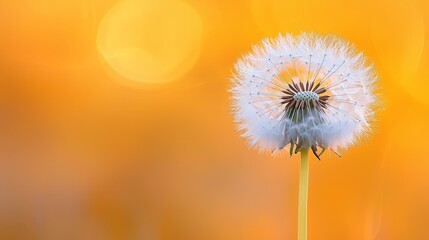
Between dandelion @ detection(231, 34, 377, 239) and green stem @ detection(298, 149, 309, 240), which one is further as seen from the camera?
dandelion @ detection(231, 34, 377, 239)

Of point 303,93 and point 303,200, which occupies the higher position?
point 303,93

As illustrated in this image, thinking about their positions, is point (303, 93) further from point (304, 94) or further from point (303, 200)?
point (303, 200)

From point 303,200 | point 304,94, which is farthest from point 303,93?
point 303,200

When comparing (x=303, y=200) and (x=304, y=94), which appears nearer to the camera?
(x=303, y=200)

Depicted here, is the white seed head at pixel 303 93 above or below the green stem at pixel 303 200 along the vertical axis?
above

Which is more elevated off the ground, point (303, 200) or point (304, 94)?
point (304, 94)

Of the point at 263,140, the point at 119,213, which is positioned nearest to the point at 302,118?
the point at 263,140

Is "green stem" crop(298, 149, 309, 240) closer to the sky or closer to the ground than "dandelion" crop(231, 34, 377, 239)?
closer to the ground

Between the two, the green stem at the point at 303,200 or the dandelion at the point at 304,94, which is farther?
the dandelion at the point at 304,94
